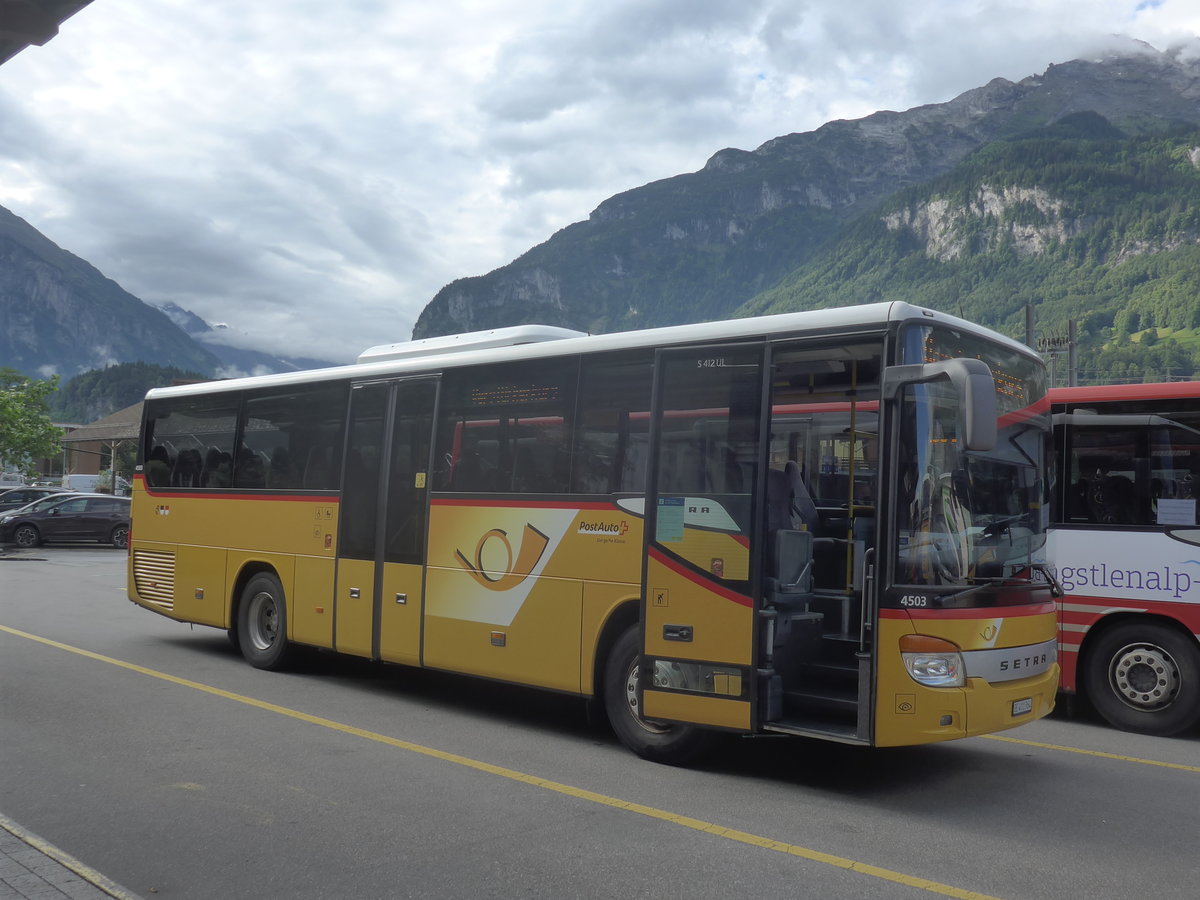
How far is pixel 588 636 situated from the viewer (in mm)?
7785

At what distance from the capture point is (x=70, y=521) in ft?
104

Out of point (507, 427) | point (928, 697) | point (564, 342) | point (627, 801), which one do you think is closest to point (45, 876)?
point (627, 801)

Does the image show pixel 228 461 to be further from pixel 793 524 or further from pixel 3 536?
pixel 3 536

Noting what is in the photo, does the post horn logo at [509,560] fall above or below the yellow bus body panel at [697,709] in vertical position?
above

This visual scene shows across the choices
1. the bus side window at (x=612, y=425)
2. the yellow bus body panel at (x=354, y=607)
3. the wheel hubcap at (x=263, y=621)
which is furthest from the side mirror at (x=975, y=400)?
the wheel hubcap at (x=263, y=621)

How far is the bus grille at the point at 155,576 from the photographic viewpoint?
496 inches

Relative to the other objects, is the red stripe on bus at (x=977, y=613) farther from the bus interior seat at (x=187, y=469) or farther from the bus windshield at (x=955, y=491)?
the bus interior seat at (x=187, y=469)

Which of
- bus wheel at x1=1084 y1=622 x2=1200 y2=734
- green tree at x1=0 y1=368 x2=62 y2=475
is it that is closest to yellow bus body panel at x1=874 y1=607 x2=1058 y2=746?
bus wheel at x1=1084 y1=622 x2=1200 y2=734

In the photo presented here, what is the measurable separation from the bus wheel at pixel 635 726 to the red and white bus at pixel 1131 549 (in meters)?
3.89

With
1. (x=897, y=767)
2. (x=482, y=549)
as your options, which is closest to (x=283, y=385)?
(x=482, y=549)

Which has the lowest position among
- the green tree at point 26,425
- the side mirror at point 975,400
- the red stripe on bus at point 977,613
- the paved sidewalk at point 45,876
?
the paved sidewalk at point 45,876

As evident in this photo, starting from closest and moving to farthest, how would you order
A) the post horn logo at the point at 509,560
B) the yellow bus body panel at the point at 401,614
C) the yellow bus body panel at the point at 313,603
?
the post horn logo at the point at 509,560 → the yellow bus body panel at the point at 401,614 → the yellow bus body panel at the point at 313,603

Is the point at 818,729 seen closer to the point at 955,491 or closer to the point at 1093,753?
the point at 955,491

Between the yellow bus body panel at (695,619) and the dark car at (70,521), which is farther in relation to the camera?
the dark car at (70,521)
